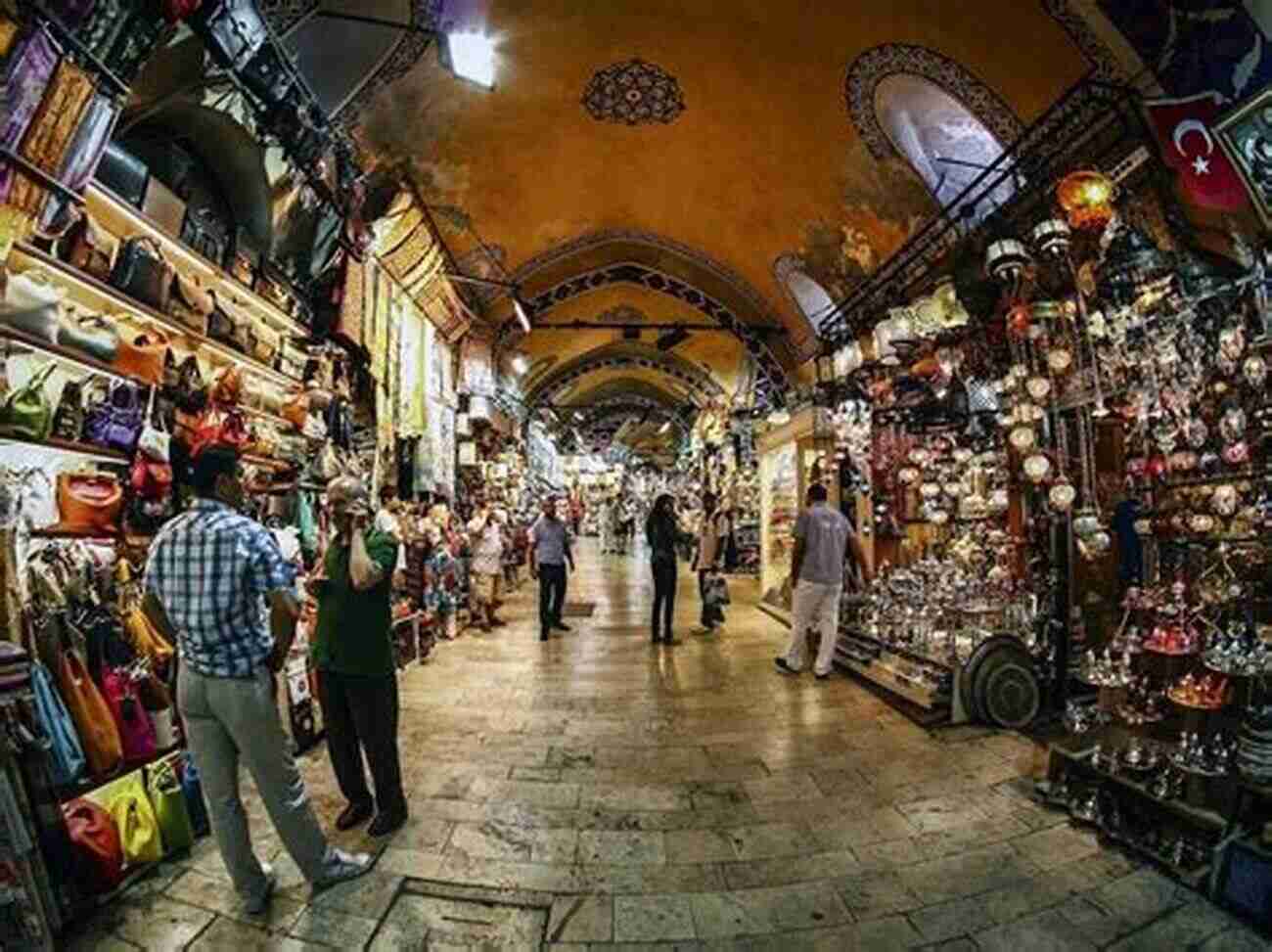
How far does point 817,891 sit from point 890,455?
6723 millimetres

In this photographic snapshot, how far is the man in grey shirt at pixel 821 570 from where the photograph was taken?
5.64 meters

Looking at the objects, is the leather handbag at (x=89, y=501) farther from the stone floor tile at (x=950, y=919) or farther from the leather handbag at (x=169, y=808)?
the stone floor tile at (x=950, y=919)

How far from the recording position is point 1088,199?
163 inches

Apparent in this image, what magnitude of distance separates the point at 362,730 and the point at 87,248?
2549 mm

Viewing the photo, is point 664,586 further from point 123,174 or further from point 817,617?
point 123,174

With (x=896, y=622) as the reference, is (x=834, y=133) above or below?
above

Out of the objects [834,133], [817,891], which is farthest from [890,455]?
[817,891]

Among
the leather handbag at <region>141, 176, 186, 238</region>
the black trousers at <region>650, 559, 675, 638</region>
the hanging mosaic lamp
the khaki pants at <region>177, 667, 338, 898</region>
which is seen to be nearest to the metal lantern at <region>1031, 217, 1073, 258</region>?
the hanging mosaic lamp

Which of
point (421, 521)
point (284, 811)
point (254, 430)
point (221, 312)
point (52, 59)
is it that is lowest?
point (284, 811)

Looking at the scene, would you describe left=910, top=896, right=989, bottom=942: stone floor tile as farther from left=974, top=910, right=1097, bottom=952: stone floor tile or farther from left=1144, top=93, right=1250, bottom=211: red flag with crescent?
left=1144, top=93, right=1250, bottom=211: red flag with crescent

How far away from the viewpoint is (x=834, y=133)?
21.5 feet

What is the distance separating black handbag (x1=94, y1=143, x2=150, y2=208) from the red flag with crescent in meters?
5.42

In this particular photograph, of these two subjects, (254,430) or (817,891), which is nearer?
(817,891)

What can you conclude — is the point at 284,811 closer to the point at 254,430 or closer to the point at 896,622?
the point at 254,430
